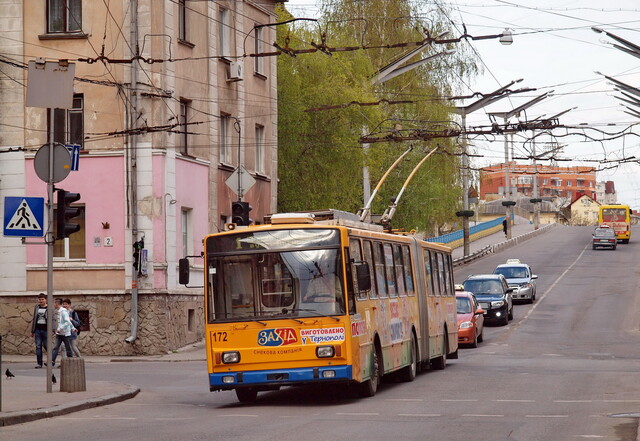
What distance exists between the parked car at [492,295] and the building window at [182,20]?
570 inches

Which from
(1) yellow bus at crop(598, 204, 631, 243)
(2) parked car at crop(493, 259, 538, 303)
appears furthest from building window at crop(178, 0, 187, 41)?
(1) yellow bus at crop(598, 204, 631, 243)

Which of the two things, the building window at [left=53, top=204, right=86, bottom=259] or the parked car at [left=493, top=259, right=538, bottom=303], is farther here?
the parked car at [left=493, top=259, right=538, bottom=303]

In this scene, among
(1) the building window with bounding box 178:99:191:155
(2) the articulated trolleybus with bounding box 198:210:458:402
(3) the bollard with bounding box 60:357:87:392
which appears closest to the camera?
(2) the articulated trolleybus with bounding box 198:210:458:402

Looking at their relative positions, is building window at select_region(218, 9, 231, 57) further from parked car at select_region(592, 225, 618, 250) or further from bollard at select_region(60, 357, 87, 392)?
parked car at select_region(592, 225, 618, 250)

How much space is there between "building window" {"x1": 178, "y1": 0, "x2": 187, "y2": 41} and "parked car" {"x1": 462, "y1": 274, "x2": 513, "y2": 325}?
14.5 meters

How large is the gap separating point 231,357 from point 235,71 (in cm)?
2226

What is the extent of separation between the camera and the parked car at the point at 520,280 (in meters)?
54.2

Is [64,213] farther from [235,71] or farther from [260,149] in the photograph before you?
[260,149]

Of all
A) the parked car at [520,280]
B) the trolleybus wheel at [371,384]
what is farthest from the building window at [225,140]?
the trolleybus wheel at [371,384]

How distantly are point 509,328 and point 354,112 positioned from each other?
10.0m

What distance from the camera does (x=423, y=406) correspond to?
1755 cm

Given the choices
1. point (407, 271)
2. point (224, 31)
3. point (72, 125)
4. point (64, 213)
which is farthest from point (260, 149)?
point (64, 213)

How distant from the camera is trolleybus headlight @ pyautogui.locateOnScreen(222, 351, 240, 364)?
1856 cm

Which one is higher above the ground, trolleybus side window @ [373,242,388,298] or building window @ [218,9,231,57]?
building window @ [218,9,231,57]
